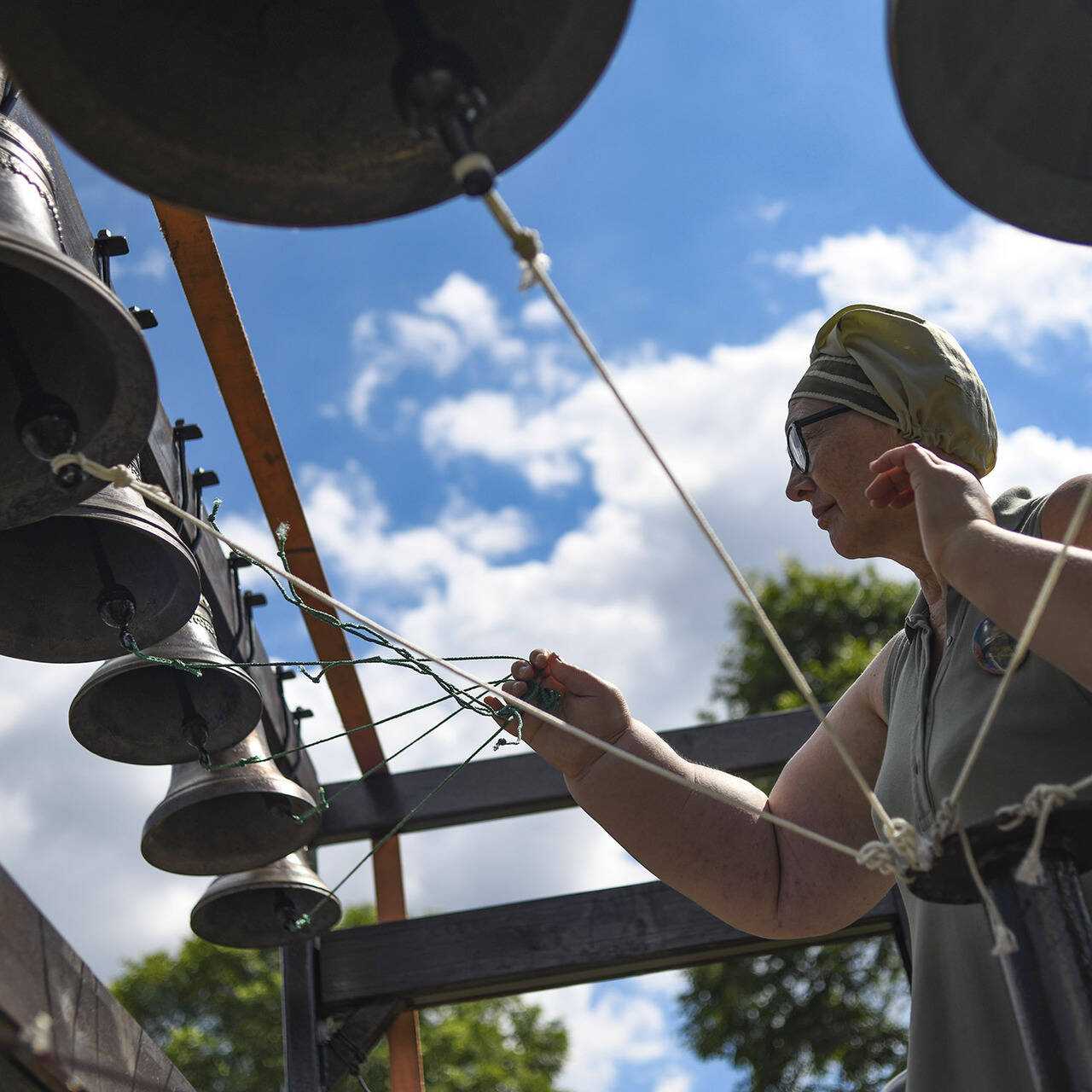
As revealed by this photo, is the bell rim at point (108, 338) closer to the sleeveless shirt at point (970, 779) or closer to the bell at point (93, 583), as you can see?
the bell at point (93, 583)

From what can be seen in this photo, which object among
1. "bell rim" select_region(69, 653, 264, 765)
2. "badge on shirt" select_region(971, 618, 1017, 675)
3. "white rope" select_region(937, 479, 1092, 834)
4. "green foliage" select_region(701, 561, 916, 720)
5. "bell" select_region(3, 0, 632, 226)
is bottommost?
"white rope" select_region(937, 479, 1092, 834)

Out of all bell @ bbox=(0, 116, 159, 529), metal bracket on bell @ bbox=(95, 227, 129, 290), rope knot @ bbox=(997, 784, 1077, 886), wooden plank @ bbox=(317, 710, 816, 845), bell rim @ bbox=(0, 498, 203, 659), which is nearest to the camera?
rope knot @ bbox=(997, 784, 1077, 886)

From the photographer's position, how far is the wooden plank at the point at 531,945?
3.76 meters

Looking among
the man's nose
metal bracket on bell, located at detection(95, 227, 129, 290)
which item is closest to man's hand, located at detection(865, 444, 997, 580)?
the man's nose

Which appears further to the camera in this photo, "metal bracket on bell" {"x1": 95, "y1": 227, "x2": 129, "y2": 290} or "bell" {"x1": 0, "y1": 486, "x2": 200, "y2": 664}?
"metal bracket on bell" {"x1": 95, "y1": 227, "x2": 129, "y2": 290}

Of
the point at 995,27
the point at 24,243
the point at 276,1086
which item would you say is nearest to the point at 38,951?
the point at 24,243

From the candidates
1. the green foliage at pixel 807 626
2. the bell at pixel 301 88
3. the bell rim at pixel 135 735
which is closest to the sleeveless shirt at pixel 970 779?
the bell at pixel 301 88

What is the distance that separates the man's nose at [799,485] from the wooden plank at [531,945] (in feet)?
6.83

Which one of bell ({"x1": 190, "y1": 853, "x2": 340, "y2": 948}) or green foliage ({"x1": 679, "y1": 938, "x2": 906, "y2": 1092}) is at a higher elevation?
green foliage ({"x1": 679, "y1": 938, "x2": 906, "y2": 1092})

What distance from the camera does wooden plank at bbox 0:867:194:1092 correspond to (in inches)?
63.7

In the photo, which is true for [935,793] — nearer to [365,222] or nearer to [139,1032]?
[365,222]

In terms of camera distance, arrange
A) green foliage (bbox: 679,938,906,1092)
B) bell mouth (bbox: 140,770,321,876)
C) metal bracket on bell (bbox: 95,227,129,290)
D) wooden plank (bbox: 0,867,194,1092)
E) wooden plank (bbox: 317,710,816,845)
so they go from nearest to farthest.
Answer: wooden plank (bbox: 0,867,194,1092) → metal bracket on bell (bbox: 95,227,129,290) → bell mouth (bbox: 140,770,321,876) → wooden plank (bbox: 317,710,816,845) → green foliage (bbox: 679,938,906,1092)

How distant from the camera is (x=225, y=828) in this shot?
2.98 meters

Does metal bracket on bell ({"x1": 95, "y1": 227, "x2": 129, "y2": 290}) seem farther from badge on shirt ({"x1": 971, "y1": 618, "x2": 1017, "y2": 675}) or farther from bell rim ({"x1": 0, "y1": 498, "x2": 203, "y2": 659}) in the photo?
badge on shirt ({"x1": 971, "y1": 618, "x2": 1017, "y2": 675})
